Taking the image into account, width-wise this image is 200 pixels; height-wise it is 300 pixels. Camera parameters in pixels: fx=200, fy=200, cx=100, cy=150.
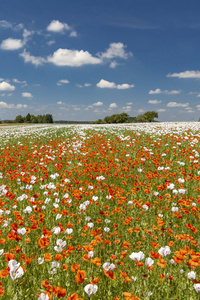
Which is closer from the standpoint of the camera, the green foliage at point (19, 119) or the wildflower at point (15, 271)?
the wildflower at point (15, 271)

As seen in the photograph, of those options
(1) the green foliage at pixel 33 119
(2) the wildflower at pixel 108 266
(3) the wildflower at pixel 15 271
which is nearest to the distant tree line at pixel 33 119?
(1) the green foliage at pixel 33 119

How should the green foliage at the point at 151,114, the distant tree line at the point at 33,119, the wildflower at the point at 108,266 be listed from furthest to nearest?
the distant tree line at the point at 33,119 < the green foliage at the point at 151,114 < the wildflower at the point at 108,266

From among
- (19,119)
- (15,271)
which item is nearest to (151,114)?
(19,119)

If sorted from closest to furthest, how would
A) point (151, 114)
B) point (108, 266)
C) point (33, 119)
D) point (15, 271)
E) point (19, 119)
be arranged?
point (15, 271), point (108, 266), point (151, 114), point (33, 119), point (19, 119)

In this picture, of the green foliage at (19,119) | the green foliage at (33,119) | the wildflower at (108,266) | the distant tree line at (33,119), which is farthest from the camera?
the green foliage at (19,119)

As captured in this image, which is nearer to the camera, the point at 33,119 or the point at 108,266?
the point at 108,266

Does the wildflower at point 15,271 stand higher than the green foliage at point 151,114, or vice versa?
the green foliage at point 151,114

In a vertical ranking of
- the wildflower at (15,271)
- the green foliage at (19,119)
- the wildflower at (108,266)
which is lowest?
the wildflower at (108,266)

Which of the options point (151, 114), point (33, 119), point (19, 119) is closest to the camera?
point (151, 114)

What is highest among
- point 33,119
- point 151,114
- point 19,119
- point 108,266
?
point 151,114

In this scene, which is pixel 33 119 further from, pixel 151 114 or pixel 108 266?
pixel 108 266

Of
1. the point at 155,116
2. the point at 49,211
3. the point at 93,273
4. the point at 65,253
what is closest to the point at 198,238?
the point at 93,273

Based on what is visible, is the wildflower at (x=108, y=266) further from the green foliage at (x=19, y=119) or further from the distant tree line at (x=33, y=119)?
the green foliage at (x=19, y=119)

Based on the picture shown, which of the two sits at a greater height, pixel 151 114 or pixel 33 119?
pixel 151 114
